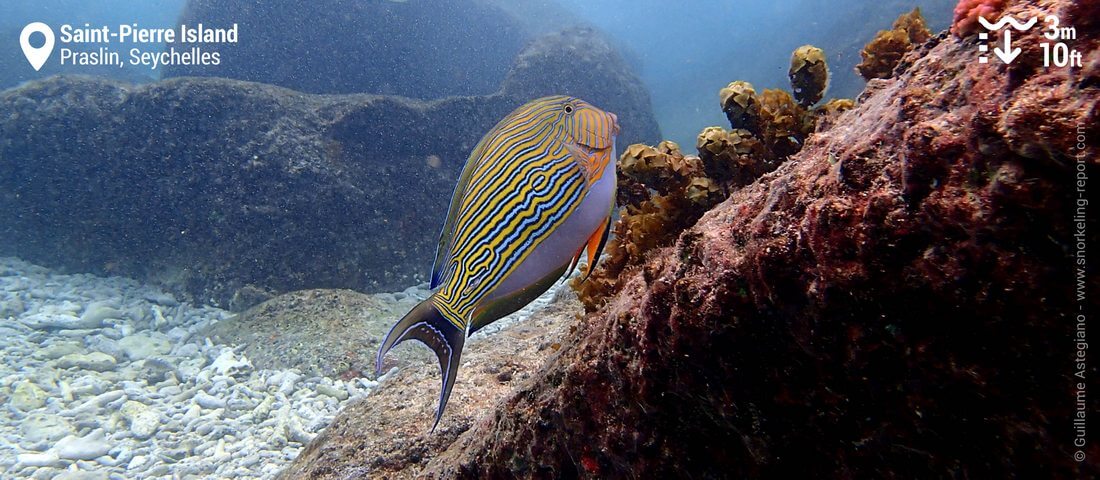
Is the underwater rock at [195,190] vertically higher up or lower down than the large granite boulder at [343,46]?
lower down

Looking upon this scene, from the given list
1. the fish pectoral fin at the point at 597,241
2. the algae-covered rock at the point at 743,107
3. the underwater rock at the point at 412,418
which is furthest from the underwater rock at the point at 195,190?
the fish pectoral fin at the point at 597,241

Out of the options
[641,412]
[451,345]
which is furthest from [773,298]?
[451,345]

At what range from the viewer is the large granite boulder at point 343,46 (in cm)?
1598

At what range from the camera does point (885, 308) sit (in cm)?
83

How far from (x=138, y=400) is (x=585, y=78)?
1432cm

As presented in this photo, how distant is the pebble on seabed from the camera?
4.14 meters

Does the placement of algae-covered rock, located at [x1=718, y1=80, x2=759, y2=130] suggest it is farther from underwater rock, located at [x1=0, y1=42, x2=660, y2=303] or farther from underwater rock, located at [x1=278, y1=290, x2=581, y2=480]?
underwater rock, located at [x1=0, y1=42, x2=660, y2=303]

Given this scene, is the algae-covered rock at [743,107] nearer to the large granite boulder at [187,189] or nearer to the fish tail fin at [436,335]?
the fish tail fin at [436,335]

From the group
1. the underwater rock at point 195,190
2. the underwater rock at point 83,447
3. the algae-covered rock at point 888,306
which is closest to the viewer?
the algae-covered rock at point 888,306

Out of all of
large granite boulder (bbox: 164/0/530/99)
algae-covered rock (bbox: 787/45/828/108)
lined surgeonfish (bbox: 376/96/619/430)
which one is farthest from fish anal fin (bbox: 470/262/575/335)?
large granite boulder (bbox: 164/0/530/99)

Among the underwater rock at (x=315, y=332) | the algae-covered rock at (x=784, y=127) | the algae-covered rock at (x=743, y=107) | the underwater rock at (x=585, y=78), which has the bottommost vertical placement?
the underwater rock at (x=315, y=332)

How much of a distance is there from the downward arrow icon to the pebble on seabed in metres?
4.91

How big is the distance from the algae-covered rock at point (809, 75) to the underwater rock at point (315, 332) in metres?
4.90

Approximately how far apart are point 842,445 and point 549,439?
0.88m
